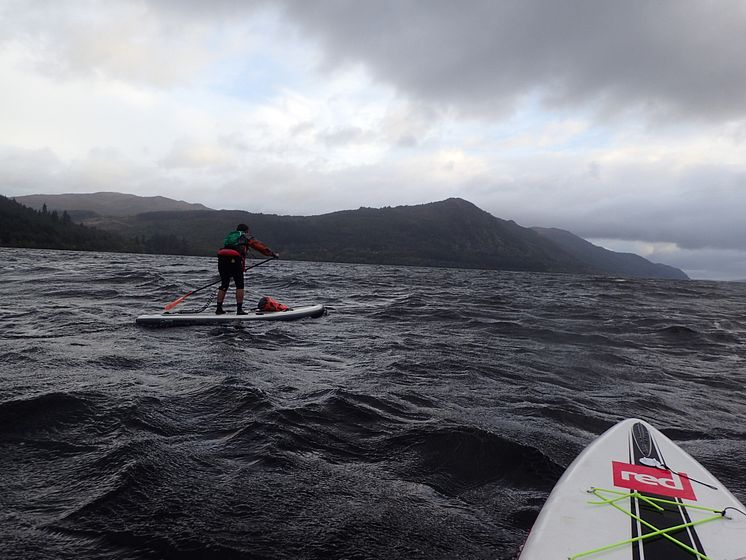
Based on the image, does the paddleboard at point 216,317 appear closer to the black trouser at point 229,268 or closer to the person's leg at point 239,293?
the person's leg at point 239,293

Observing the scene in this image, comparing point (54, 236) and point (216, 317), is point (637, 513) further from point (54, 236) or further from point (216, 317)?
point (54, 236)

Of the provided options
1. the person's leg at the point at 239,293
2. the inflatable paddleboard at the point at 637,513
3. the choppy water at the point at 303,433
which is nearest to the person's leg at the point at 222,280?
the person's leg at the point at 239,293

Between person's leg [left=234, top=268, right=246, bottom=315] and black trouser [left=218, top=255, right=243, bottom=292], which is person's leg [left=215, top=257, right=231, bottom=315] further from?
person's leg [left=234, top=268, right=246, bottom=315]

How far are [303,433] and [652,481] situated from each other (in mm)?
3586

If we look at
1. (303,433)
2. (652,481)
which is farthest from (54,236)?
(652,481)

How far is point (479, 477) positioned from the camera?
177 inches

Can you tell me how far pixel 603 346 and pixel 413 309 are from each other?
819cm

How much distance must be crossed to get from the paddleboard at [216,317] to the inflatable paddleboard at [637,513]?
10361 millimetres

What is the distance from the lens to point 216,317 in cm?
1259

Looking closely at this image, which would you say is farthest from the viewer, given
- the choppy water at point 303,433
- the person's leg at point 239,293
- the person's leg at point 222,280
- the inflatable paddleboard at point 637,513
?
the person's leg at point 239,293

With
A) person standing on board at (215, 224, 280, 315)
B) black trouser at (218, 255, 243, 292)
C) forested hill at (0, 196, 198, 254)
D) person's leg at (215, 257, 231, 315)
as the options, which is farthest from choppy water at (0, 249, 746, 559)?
forested hill at (0, 196, 198, 254)

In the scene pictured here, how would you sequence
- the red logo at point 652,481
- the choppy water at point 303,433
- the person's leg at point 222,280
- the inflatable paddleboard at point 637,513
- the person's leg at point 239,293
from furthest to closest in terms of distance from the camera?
the person's leg at point 239,293 < the person's leg at point 222,280 < the red logo at point 652,481 < the choppy water at point 303,433 < the inflatable paddleboard at point 637,513

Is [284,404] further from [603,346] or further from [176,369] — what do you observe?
[603,346]

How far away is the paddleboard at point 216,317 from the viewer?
11633mm
